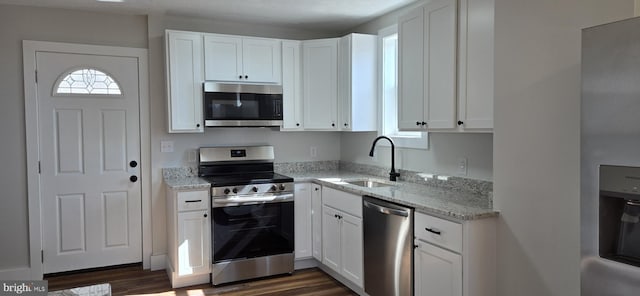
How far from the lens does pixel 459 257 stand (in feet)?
7.81

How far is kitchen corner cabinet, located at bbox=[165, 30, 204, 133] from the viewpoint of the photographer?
389 centimetres

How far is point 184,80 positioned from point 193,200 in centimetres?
111

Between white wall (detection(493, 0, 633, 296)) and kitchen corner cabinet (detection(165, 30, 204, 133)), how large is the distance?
2.66 metres

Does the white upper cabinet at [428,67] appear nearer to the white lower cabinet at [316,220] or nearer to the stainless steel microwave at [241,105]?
the white lower cabinet at [316,220]

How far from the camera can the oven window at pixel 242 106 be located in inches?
158

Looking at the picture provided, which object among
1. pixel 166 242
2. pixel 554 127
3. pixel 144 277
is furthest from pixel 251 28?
pixel 554 127

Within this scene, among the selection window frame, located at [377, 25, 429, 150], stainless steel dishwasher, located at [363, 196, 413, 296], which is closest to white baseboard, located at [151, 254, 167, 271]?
stainless steel dishwasher, located at [363, 196, 413, 296]

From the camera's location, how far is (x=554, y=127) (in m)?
2.03

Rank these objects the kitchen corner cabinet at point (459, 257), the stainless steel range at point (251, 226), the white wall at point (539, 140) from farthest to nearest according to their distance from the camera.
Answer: the stainless steel range at point (251, 226)
the kitchen corner cabinet at point (459, 257)
the white wall at point (539, 140)

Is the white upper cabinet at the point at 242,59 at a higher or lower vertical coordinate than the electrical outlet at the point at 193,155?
higher

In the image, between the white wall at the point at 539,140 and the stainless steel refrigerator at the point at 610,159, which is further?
the white wall at the point at 539,140

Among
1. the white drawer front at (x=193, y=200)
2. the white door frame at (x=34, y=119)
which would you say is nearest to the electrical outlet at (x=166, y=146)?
the white drawer front at (x=193, y=200)

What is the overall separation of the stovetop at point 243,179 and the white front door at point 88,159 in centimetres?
87

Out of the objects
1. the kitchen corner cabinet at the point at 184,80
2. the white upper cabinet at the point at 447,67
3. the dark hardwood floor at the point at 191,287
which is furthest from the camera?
the kitchen corner cabinet at the point at 184,80
